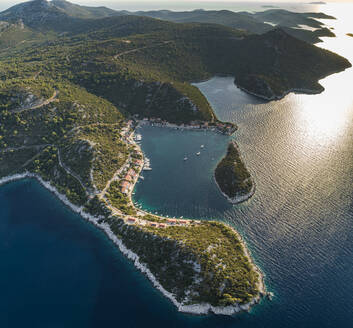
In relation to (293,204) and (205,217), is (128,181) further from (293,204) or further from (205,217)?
(293,204)

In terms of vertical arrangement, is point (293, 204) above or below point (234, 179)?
below

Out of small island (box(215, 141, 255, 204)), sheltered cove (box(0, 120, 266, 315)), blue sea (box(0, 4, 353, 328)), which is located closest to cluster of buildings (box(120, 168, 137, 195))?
blue sea (box(0, 4, 353, 328))

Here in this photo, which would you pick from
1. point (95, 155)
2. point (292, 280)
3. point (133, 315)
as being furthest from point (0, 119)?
point (292, 280)

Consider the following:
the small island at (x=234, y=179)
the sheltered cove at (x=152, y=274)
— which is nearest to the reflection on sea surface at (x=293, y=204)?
the sheltered cove at (x=152, y=274)

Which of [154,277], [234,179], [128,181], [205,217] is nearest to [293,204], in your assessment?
[234,179]

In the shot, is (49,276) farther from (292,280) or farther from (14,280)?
(292,280)

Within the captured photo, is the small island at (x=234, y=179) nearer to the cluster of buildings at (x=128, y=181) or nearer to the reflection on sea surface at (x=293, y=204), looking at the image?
the reflection on sea surface at (x=293, y=204)

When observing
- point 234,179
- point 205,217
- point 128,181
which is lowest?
point 128,181
